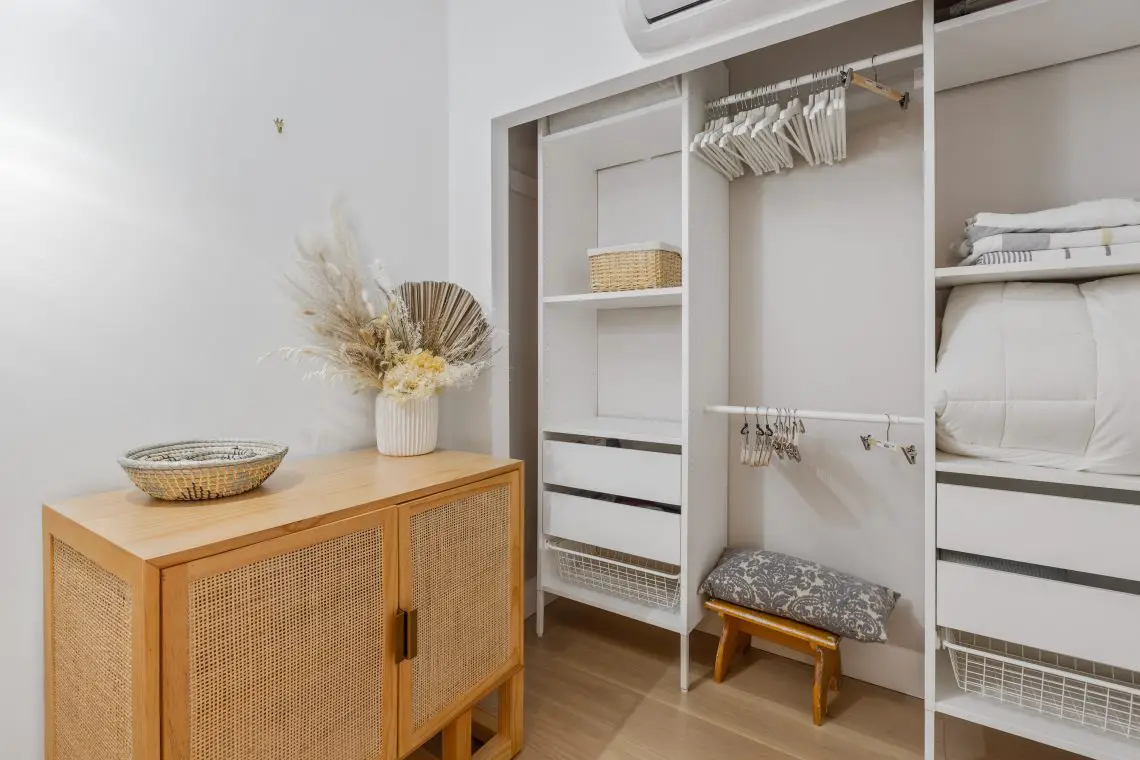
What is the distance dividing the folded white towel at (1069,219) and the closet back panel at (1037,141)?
22 cm

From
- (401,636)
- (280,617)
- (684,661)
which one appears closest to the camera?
(280,617)

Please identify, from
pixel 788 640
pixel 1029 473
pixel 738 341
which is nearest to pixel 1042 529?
pixel 1029 473

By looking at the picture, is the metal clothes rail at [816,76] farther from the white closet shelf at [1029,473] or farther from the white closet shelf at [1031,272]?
the white closet shelf at [1029,473]

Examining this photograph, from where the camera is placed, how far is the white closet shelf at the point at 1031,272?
1.21 m

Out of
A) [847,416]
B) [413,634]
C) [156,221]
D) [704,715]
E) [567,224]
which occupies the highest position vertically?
[567,224]

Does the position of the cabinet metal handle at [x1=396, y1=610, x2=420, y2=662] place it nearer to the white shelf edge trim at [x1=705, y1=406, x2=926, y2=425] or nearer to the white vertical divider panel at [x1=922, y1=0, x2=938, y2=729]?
the white shelf edge trim at [x1=705, y1=406, x2=926, y2=425]

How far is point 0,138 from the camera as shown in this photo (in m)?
1.09

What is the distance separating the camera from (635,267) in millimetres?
1901

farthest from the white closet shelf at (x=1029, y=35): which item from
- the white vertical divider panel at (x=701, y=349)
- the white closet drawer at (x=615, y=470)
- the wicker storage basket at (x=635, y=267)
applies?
the white closet drawer at (x=615, y=470)

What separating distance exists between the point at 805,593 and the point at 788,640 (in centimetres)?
19

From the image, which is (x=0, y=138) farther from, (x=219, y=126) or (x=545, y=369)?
(x=545, y=369)

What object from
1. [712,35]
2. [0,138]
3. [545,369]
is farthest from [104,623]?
[712,35]

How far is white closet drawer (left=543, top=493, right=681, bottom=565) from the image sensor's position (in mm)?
1850

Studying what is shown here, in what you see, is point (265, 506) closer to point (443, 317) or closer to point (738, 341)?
point (443, 317)
